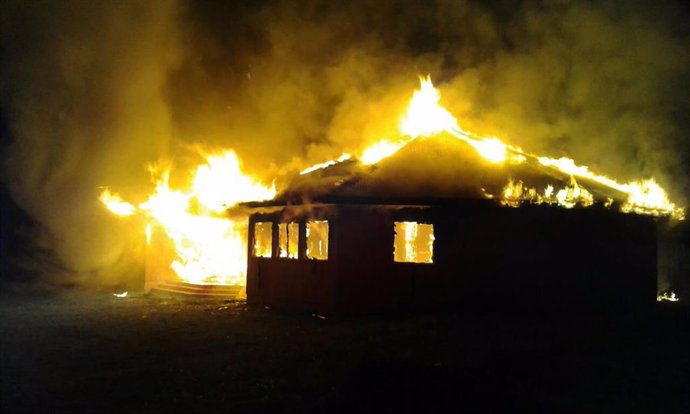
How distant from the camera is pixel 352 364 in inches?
434

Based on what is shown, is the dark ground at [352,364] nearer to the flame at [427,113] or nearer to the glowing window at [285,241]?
the glowing window at [285,241]

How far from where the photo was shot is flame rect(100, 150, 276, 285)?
24734 mm

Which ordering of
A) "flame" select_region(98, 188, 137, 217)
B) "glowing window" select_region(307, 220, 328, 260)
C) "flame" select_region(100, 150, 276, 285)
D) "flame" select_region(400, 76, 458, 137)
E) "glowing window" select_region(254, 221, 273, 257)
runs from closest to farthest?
"flame" select_region(400, 76, 458, 137), "glowing window" select_region(254, 221, 273, 257), "glowing window" select_region(307, 220, 328, 260), "flame" select_region(100, 150, 276, 285), "flame" select_region(98, 188, 137, 217)

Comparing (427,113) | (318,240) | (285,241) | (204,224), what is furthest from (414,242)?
(285,241)

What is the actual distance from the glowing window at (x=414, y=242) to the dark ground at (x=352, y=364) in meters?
10.8

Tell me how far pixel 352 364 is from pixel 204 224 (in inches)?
608

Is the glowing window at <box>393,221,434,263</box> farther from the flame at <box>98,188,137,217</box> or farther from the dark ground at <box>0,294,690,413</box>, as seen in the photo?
the flame at <box>98,188,137,217</box>

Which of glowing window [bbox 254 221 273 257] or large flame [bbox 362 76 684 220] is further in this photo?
glowing window [bbox 254 221 273 257]

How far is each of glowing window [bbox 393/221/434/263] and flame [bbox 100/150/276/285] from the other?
22.2 ft

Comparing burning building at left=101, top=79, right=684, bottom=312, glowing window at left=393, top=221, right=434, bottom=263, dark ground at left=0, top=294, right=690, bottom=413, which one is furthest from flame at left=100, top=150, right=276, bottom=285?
dark ground at left=0, top=294, right=690, bottom=413

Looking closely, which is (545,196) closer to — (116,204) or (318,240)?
(318,240)

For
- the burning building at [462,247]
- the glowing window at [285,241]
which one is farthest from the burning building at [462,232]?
the glowing window at [285,241]

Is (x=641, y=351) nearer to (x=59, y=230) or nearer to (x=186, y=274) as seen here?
(x=186, y=274)

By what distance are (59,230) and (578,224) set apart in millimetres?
22845
